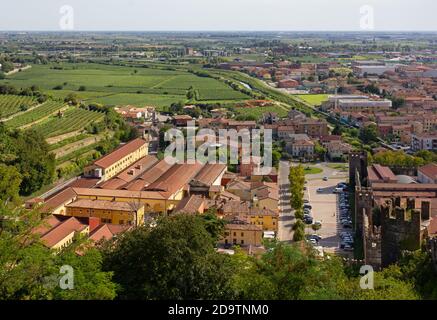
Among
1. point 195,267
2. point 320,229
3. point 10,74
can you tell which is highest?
point 10,74

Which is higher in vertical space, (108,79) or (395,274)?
(108,79)

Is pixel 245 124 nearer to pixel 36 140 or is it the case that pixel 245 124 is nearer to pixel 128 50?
pixel 36 140

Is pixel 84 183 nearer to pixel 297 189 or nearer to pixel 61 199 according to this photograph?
pixel 61 199

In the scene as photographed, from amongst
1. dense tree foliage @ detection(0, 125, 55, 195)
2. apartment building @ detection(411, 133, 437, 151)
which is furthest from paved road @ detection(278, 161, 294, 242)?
dense tree foliage @ detection(0, 125, 55, 195)

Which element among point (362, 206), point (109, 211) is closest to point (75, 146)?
point (109, 211)

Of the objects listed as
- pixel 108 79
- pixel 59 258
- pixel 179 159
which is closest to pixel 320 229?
pixel 179 159

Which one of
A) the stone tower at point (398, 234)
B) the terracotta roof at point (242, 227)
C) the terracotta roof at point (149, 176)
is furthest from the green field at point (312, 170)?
the stone tower at point (398, 234)

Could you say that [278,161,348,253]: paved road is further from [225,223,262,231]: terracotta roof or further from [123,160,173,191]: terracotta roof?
[123,160,173,191]: terracotta roof
